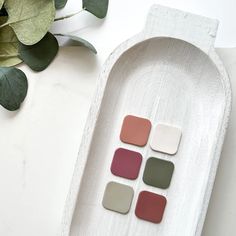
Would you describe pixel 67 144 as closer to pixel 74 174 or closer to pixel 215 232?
pixel 74 174

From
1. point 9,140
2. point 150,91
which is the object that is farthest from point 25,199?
point 150,91

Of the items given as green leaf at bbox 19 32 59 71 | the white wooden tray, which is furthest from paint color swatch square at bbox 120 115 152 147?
green leaf at bbox 19 32 59 71

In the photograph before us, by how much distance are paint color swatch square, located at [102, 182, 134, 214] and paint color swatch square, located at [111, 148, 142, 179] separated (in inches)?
0.6

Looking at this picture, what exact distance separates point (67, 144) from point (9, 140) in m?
0.07

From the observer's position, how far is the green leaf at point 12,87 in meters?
0.52

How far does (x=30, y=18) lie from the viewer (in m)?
0.52

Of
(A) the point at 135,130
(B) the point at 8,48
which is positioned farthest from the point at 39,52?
(A) the point at 135,130

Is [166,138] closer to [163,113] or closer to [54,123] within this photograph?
[163,113]

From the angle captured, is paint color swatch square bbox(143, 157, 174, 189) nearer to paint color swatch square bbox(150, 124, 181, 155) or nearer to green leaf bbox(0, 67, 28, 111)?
paint color swatch square bbox(150, 124, 181, 155)

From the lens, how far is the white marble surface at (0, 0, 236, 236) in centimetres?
53

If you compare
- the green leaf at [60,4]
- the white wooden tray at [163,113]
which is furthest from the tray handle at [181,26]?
the green leaf at [60,4]

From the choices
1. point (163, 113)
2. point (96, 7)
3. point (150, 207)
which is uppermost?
point (96, 7)

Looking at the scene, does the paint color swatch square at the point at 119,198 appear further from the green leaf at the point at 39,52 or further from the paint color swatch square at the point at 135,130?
the green leaf at the point at 39,52

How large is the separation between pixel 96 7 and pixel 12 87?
0.14 meters
